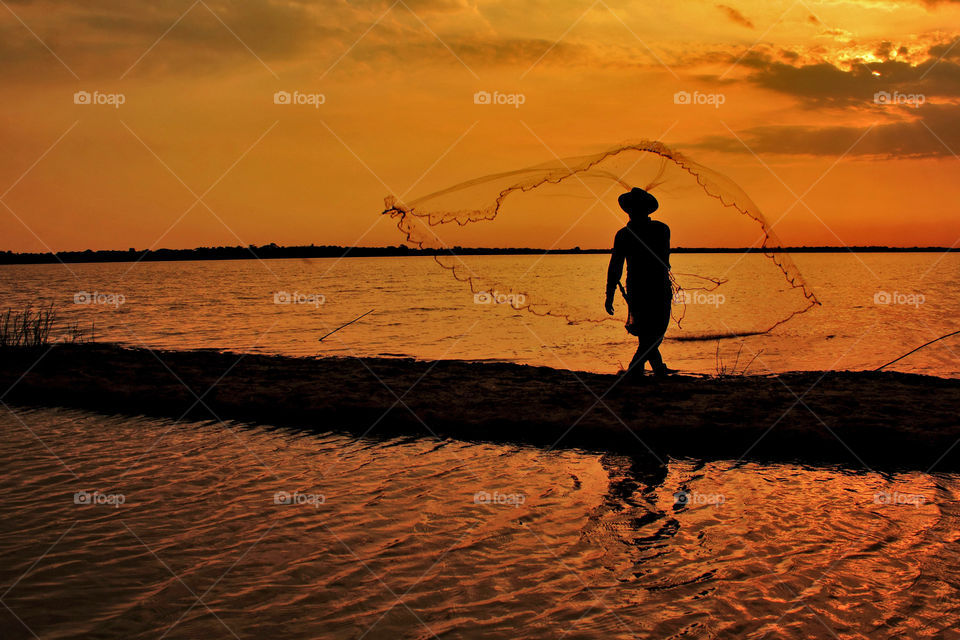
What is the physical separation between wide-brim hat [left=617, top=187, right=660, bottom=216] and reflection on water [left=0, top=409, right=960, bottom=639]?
5.37 metres

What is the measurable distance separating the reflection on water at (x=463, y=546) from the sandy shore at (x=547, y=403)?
0.63 metres

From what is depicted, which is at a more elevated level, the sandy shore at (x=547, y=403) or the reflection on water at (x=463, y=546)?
the sandy shore at (x=547, y=403)

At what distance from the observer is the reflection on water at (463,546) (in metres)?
4.97

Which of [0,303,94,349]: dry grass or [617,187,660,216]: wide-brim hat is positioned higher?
[617,187,660,216]: wide-brim hat

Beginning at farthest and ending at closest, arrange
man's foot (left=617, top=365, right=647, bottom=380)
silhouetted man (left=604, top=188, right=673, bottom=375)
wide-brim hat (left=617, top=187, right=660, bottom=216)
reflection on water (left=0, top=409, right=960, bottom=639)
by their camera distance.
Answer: silhouetted man (left=604, top=188, right=673, bottom=375) → wide-brim hat (left=617, top=187, right=660, bottom=216) → man's foot (left=617, top=365, right=647, bottom=380) → reflection on water (left=0, top=409, right=960, bottom=639)

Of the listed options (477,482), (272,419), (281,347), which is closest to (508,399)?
(477,482)

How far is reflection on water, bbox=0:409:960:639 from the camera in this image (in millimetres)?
4969

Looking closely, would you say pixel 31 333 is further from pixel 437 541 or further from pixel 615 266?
pixel 437 541

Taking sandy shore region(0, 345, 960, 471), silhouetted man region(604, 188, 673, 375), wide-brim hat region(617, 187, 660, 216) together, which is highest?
wide-brim hat region(617, 187, 660, 216)

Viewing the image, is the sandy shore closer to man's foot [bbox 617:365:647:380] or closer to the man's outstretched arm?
man's foot [bbox 617:365:647:380]

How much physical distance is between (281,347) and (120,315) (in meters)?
21.4

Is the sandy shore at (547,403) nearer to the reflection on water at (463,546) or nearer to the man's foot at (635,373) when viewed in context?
the man's foot at (635,373)

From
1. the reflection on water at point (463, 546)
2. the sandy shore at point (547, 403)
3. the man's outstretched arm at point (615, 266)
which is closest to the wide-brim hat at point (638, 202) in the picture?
the man's outstretched arm at point (615, 266)

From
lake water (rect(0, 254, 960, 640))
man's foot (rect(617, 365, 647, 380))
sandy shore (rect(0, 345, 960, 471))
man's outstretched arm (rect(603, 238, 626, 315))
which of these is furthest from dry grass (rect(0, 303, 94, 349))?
man's foot (rect(617, 365, 647, 380))
